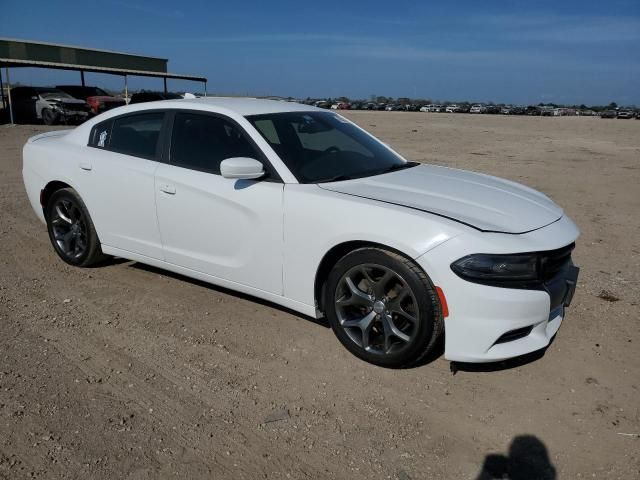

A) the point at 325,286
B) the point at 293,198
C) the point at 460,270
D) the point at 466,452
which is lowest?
the point at 466,452

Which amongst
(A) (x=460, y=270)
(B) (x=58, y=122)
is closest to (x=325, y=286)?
(A) (x=460, y=270)

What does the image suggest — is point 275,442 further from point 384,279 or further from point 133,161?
point 133,161

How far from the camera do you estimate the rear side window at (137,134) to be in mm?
4453

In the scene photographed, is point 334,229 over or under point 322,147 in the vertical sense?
under

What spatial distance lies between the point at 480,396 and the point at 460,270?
777mm

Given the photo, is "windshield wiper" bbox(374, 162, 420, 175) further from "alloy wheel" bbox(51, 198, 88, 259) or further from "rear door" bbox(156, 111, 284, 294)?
"alloy wheel" bbox(51, 198, 88, 259)

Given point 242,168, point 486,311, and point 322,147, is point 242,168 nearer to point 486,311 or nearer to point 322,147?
point 322,147

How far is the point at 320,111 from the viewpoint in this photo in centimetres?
486

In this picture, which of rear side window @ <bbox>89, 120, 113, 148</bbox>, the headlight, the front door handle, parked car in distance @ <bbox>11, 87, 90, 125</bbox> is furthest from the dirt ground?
parked car in distance @ <bbox>11, 87, 90, 125</bbox>

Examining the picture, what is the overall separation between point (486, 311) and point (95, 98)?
27.1m

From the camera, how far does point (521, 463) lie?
2.65 metres

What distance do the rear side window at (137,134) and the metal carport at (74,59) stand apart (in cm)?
2509

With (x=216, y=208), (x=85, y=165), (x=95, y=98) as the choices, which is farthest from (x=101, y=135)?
(x=95, y=98)

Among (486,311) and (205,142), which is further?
(205,142)
